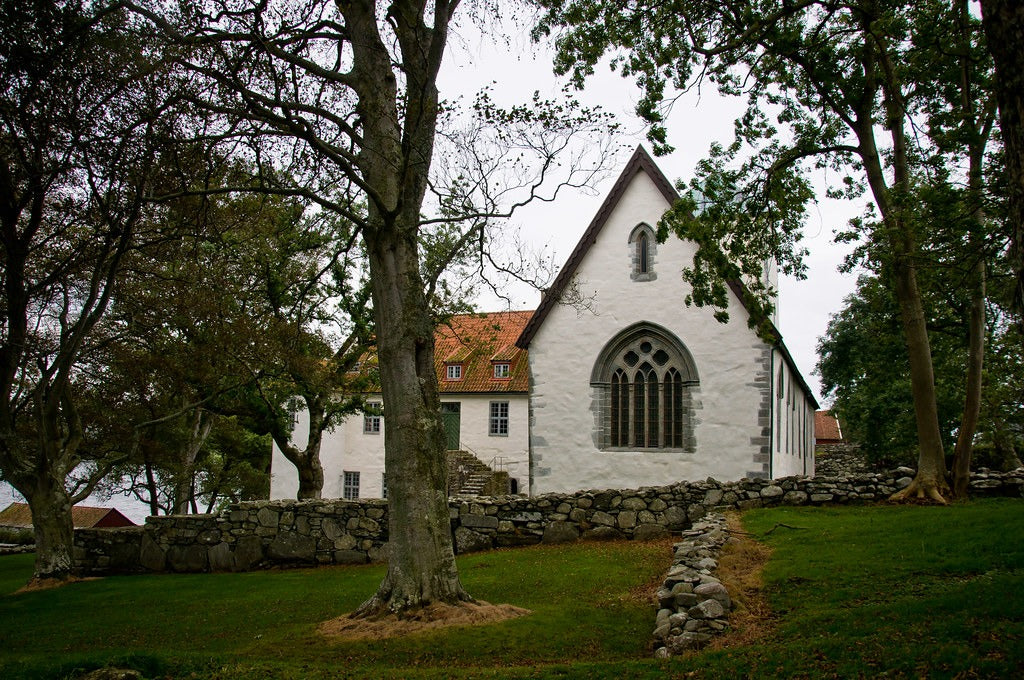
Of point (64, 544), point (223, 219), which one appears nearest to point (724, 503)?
point (223, 219)

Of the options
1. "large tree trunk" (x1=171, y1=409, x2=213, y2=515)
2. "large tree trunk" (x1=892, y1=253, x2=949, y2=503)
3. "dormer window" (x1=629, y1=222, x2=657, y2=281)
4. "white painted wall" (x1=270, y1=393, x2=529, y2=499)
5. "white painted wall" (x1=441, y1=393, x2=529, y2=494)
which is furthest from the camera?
"white painted wall" (x1=270, y1=393, x2=529, y2=499)

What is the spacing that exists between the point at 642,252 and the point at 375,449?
21748 mm

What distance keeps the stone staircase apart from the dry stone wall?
14.8 m

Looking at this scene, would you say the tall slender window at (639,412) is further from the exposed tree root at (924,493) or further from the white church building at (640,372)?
the exposed tree root at (924,493)

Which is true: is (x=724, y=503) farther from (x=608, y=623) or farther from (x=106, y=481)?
(x=106, y=481)

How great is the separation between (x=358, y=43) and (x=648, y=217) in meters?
13.0

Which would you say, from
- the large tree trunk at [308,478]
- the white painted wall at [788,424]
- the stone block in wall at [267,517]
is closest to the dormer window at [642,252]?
the white painted wall at [788,424]

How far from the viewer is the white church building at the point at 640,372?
2070 cm

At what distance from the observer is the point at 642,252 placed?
874 inches

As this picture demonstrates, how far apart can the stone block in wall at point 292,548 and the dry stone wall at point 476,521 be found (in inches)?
0.9

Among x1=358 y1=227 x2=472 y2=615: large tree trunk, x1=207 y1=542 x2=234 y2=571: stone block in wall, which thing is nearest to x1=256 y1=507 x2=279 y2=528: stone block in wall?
x1=207 y1=542 x2=234 y2=571: stone block in wall

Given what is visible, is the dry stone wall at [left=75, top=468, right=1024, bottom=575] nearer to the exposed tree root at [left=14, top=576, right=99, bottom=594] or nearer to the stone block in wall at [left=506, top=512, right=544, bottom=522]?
the stone block in wall at [left=506, top=512, right=544, bottom=522]

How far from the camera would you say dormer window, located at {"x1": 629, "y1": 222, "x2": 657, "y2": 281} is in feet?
72.3

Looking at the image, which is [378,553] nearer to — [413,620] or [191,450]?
[413,620]
